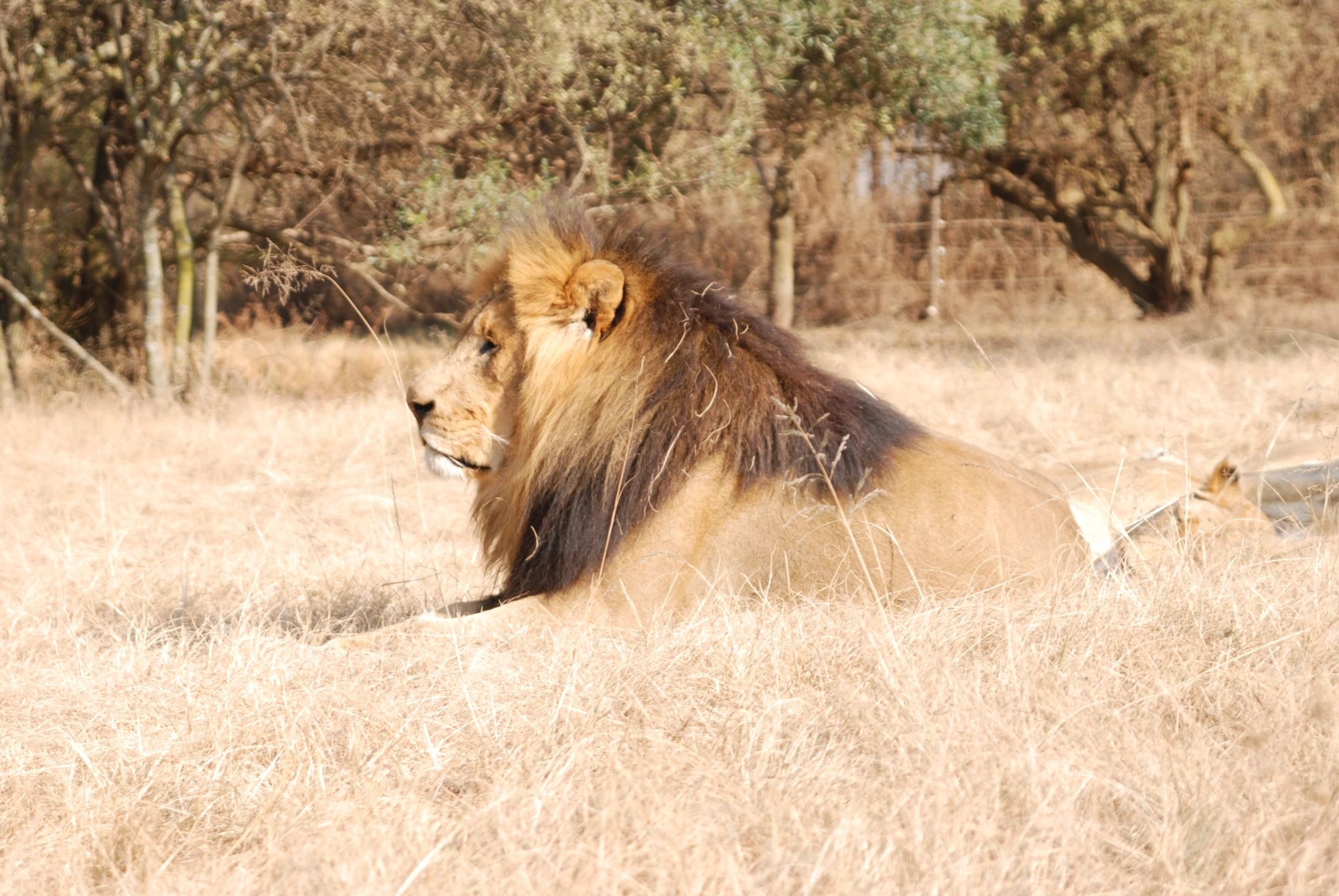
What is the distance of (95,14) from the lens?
8477 mm

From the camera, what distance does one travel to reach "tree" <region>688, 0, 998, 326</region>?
7.92m

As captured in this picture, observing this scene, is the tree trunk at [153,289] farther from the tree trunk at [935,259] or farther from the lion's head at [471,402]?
the tree trunk at [935,259]

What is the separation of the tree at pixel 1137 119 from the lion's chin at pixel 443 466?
324 inches

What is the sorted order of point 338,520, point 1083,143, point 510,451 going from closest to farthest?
point 510,451 → point 338,520 → point 1083,143

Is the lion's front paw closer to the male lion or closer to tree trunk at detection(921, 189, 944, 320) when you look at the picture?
the male lion

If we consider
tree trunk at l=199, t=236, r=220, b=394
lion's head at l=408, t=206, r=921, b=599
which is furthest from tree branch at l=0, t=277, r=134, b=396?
lion's head at l=408, t=206, r=921, b=599

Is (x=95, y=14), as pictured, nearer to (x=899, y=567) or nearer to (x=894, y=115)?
(x=894, y=115)

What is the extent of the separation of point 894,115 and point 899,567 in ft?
24.0

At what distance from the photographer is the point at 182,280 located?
27.6 feet

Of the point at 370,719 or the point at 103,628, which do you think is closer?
the point at 370,719

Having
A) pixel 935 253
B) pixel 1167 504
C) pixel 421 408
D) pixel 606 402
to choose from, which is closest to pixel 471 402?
pixel 421 408

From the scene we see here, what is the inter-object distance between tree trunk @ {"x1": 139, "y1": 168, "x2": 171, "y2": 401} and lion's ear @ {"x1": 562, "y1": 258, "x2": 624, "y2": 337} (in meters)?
5.77

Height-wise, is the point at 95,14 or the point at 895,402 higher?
the point at 95,14

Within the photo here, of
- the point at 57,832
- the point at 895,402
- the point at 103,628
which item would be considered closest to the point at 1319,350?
the point at 895,402
